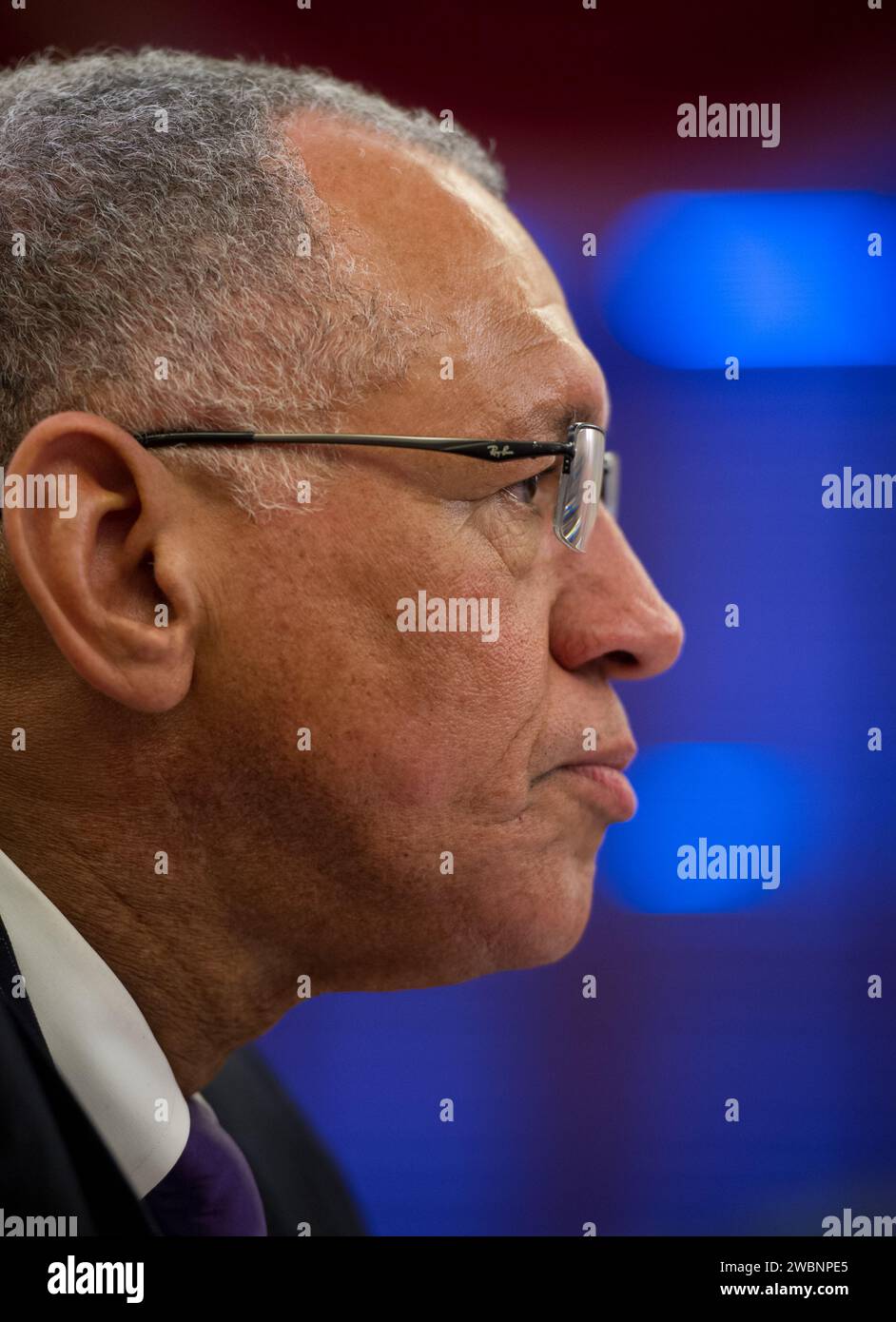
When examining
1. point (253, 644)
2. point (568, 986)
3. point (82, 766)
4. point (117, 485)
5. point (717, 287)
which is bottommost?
point (568, 986)

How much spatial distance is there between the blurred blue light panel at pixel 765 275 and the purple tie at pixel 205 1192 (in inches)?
48.2

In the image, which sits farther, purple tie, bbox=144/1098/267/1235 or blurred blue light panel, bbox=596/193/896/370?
blurred blue light panel, bbox=596/193/896/370

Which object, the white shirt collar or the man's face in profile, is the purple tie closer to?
the white shirt collar

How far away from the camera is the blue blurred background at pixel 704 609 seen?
163 cm

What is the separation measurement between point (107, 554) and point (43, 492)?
0.26ft

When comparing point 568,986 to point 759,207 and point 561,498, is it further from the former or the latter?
point 759,207

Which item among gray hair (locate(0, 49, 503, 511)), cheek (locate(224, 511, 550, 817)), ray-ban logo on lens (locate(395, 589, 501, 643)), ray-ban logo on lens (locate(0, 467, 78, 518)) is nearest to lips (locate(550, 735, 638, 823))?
cheek (locate(224, 511, 550, 817))

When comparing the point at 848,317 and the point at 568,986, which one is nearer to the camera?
the point at 848,317

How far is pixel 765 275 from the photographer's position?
1.71 m

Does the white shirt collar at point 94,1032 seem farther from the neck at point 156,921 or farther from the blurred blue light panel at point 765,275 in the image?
the blurred blue light panel at point 765,275

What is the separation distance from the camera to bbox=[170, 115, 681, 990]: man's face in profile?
3.73 feet

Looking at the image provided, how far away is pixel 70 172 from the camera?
1172 millimetres
